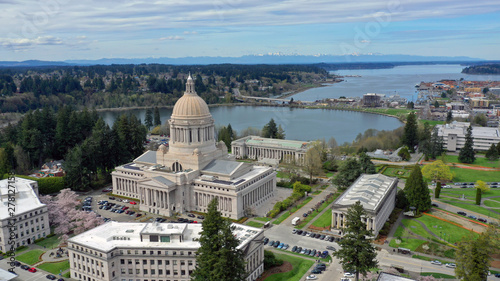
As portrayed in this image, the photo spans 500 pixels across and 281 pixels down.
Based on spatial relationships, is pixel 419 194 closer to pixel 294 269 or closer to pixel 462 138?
pixel 294 269

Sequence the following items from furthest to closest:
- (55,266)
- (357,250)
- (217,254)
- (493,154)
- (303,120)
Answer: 1. (303,120)
2. (493,154)
3. (55,266)
4. (357,250)
5. (217,254)

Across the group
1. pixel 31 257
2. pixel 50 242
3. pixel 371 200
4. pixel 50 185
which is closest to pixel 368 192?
pixel 371 200

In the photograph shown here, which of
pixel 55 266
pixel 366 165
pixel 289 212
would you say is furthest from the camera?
pixel 366 165

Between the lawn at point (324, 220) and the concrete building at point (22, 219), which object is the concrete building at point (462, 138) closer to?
the lawn at point (324, 220)

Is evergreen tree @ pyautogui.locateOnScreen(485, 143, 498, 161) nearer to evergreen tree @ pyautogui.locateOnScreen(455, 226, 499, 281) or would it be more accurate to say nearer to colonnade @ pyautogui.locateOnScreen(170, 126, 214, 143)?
evergreen tree @ pyautogui.locateOnScreen(455, 226, 499, 281)

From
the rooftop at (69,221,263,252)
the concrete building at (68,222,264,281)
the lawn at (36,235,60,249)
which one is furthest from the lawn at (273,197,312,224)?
the lawn at (36,235,60,249)

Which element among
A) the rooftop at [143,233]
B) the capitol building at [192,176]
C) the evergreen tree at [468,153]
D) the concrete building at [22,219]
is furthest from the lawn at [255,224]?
the evergreen tree at [468,153]

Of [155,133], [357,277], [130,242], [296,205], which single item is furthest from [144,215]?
[155,133]
